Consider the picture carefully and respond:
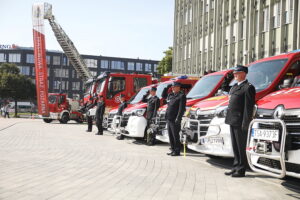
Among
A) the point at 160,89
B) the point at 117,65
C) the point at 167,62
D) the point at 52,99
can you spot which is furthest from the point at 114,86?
the point at 117,65

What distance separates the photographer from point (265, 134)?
4922mm

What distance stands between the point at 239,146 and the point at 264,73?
2139 millimetres

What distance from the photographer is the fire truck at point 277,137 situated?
14.7ft

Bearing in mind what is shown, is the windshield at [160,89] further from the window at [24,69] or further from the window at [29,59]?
the window at [24,69]

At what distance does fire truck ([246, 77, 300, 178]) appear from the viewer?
4.49 m

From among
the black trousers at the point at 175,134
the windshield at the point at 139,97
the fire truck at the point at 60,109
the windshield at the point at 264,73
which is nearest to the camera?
the windshield at the point at 264,73

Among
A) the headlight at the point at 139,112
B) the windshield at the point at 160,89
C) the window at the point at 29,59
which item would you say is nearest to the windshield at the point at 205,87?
the headlight at the point at 139,112

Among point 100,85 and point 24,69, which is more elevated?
point 24,69

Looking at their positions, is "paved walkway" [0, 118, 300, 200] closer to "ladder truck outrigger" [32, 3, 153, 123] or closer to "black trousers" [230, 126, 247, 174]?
"black trousers" [230, 126, 247, 174]

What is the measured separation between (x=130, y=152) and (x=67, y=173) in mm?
3291

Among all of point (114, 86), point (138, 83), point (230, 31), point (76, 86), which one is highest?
point (230, 31)

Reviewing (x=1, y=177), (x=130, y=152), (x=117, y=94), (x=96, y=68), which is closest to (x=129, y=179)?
(x=1, y=177)

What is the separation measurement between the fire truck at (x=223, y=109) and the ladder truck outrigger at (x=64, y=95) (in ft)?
31.8

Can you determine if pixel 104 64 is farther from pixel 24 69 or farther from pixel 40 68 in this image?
pixel 40 68
